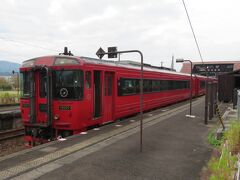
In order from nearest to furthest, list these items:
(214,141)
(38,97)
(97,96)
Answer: (214,141) → (38,97) → (97,96)

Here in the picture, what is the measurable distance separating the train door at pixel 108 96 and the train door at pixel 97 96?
45 centimetres

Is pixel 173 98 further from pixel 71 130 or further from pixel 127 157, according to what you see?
pixel 127 157

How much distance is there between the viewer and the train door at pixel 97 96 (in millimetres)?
10195

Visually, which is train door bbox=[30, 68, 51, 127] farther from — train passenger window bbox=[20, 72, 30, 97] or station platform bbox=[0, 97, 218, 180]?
station platform bbox=[0, 97, 218, 180]

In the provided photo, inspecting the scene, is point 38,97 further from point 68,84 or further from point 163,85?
point 163,85

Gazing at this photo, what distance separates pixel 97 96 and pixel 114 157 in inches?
158

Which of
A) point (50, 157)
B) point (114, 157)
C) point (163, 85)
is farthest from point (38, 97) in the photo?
point (163, 85)

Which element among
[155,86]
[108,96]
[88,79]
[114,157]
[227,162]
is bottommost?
[114,157]

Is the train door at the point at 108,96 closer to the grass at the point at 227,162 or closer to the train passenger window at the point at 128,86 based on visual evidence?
the train passenger window at the point at 128,86

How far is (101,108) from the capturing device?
10578 mm

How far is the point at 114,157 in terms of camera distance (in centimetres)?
668

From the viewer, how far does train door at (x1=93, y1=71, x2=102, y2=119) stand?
33.4 ft

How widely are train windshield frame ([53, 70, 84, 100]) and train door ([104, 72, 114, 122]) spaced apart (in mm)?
1908

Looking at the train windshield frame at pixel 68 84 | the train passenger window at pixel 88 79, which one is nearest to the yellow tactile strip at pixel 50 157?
the train windshield frame at pixel 68 84
